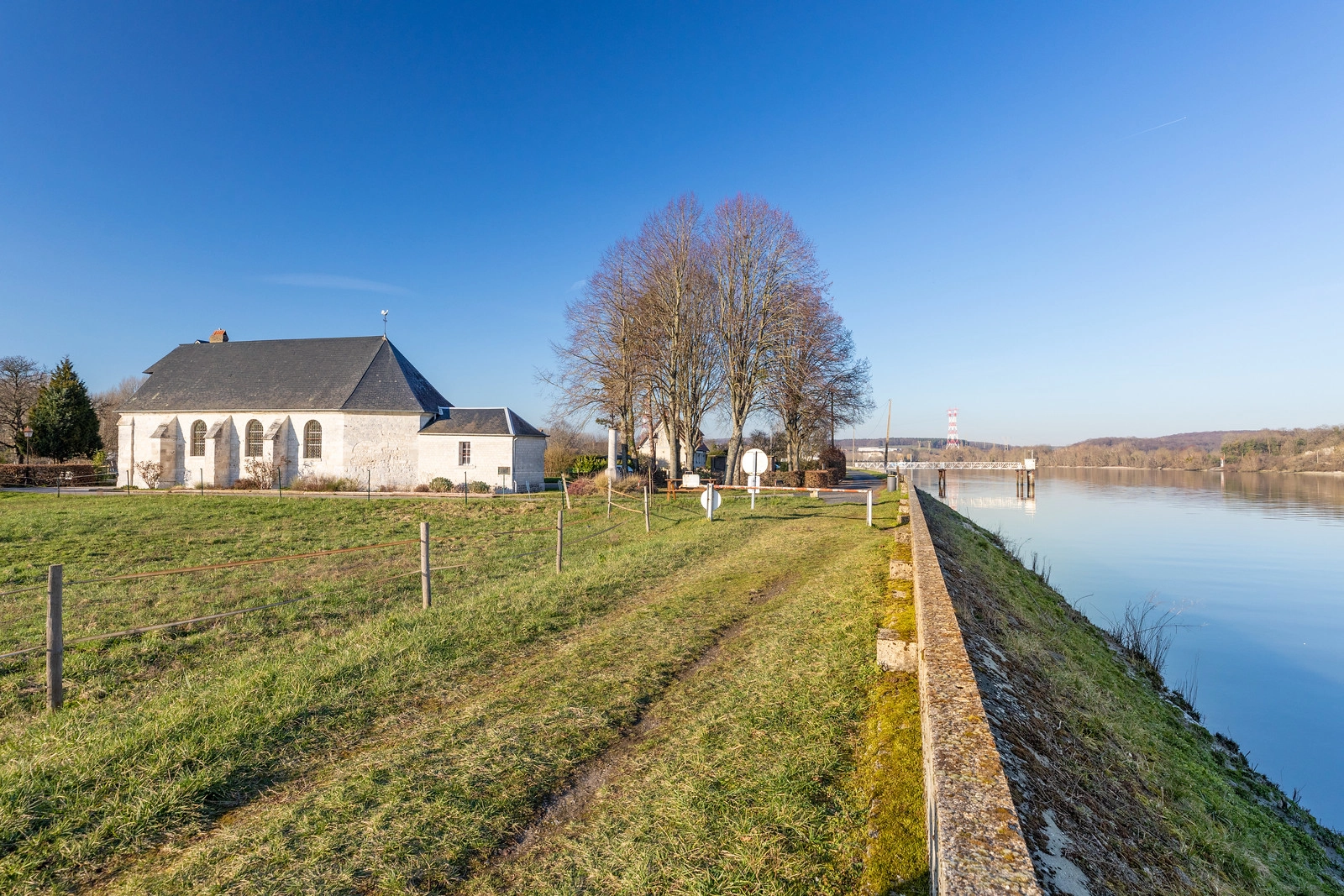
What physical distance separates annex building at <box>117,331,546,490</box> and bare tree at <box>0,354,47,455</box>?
13.9 metres

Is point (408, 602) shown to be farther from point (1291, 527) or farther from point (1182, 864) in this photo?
point (1291, 527)

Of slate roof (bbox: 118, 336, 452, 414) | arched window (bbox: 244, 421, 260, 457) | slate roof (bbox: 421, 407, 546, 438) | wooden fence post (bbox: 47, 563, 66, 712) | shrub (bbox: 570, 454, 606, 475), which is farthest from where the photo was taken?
shrub (bbox: 570, 454, 606, 475)

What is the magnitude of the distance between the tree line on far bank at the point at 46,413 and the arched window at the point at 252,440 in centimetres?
1128

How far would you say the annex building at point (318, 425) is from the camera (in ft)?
93.5

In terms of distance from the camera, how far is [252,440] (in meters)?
30.6

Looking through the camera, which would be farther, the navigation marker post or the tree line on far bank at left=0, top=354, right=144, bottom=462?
the tree line on far bank at left=0, top=354, right=144, bottom=462

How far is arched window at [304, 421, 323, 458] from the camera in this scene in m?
29.6

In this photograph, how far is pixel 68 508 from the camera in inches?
780

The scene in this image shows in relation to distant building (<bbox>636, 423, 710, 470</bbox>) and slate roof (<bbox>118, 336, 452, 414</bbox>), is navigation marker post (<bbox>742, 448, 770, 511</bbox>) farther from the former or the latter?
slate roof (<bbox>118, 336, 452, 414</bbox>)

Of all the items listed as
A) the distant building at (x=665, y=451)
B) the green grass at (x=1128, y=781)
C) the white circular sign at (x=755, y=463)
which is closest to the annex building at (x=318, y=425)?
the distant building at (x=665, y=451)

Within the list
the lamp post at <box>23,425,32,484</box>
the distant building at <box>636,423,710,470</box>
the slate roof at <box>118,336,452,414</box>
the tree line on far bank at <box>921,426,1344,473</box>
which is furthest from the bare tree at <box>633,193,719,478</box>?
the tree line on far bank at <box>921,426,1344,473</box>

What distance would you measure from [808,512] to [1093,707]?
1279 centimetres

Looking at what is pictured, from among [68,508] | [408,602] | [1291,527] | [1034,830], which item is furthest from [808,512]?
[68,508]

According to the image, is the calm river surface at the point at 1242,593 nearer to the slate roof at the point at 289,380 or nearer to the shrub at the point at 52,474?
the slate roof at the point at 289,380
